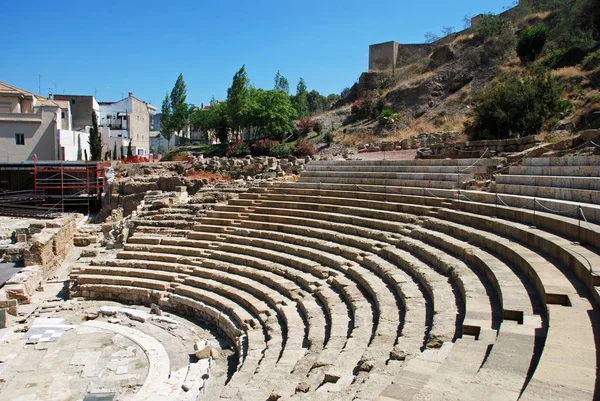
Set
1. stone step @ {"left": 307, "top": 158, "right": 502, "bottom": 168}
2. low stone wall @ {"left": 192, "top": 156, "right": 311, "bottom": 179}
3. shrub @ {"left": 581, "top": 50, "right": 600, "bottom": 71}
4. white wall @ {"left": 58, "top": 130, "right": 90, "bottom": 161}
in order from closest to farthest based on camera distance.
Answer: stone step @ {"left": 307, "top": 158, "right": 502, "bottom": 168}, shrub @ {"left": 581, "top": 50, "right": 600, "bottom": 71}, low stone wall @ {"left": 192, "top": 156, "right": 311, "bottom": 179}, white wall @ {"left": 58, "top": 130, "right": 90, "bottom": 161}

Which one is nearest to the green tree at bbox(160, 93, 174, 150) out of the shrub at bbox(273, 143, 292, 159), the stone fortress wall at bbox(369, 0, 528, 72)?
the stone fortress wall at bbox(369, 0, 528, 72)

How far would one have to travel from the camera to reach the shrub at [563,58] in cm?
2223

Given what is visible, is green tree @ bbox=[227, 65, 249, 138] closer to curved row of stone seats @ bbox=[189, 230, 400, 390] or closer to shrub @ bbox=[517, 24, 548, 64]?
shrub @ bbox=[517, 24, 548, 64]

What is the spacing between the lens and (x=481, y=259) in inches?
297

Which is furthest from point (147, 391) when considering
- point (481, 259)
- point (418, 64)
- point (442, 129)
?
point (418, 64)

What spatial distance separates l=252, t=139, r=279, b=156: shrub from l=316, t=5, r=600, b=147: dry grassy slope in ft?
12.7

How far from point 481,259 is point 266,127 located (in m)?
27.1

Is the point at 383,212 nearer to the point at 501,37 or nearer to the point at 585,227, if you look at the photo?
the point at 585,227

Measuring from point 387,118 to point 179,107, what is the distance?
27.9 meters

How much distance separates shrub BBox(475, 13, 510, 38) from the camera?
3117 centimetres

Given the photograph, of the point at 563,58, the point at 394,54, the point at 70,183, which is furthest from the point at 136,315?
the point at 394,54

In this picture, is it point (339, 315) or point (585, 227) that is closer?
point (585, 227)

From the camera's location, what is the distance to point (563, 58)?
74.9 ft

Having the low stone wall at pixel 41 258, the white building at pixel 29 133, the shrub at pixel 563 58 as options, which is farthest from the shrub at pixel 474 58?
the white building at pixel 29 133
